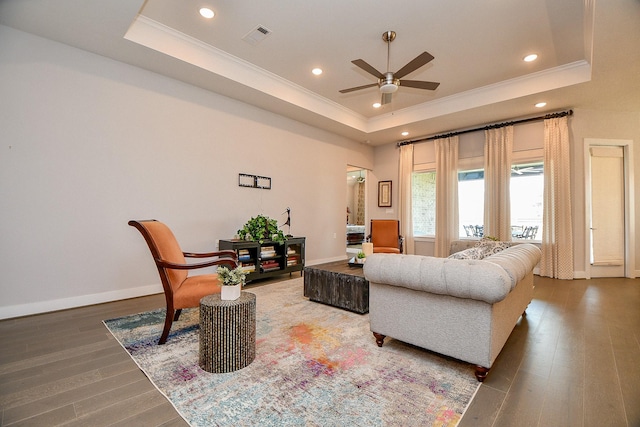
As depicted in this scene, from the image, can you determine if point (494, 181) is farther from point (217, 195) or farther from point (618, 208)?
point (217, 195)

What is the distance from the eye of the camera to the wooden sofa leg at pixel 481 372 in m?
1.82

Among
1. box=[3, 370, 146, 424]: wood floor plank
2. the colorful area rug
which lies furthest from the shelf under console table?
box=[3, 370, 146, 424]: wood floor plank

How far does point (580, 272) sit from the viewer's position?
496 cm

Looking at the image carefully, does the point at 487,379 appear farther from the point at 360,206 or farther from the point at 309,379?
the point at 360,206

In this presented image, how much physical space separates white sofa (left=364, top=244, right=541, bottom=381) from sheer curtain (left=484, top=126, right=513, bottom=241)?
3.63 m

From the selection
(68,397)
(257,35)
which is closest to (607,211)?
(257,35)

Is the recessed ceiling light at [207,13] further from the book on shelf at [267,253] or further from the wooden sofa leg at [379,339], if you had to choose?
the wooden sofa leg at [379,339]

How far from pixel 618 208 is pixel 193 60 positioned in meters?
7.39

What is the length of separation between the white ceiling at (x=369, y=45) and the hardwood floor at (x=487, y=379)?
2989mm

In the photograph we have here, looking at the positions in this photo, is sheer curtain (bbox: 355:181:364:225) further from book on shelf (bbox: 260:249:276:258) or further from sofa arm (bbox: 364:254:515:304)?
sofa arm (bbox: 364:254:515:304)

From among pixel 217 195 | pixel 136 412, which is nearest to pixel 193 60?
pixel 217 195

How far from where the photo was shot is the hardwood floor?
153 centimetres

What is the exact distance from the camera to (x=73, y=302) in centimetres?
326

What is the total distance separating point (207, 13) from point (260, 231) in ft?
9.49
